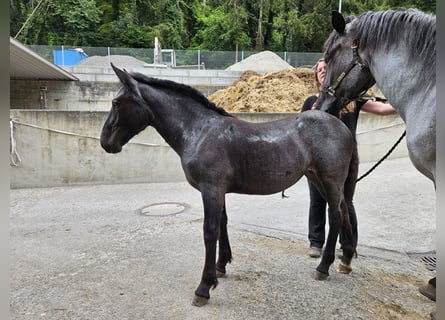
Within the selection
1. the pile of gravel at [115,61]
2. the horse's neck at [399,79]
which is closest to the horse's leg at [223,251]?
the horse's neck at [399,79]

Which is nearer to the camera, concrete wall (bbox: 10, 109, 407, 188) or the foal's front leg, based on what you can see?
the foal's front leg

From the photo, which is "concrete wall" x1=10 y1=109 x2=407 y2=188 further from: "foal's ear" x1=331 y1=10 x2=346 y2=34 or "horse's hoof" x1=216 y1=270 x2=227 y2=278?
"foal's ear" x1=331 y1=10 x2=346 y2=34

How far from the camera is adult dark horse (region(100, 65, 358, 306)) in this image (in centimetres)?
244

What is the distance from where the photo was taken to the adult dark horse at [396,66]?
5.94 ft

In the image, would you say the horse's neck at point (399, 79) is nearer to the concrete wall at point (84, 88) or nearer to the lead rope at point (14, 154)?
the lead rope at point (14, 154)

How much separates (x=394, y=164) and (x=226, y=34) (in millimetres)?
24350

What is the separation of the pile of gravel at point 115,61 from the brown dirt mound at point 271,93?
26.1 ft

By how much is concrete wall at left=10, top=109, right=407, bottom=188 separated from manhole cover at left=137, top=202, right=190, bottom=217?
1.68 metres

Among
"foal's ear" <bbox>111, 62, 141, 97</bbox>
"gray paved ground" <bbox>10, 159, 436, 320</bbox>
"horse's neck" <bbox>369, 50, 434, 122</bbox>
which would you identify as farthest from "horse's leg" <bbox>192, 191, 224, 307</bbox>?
"horse's neck" <bbox>369, 50, 434, 122</bbox>

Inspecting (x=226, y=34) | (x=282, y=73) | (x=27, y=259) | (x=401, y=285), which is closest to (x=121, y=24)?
(x=226, y=34)

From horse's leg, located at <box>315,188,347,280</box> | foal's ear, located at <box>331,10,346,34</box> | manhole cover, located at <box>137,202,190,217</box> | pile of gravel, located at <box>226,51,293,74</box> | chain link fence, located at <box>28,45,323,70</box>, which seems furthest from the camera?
chain link fence, located at <box>28,45,323,70</box>


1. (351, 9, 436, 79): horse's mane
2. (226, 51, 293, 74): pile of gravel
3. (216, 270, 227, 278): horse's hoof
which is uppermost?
(226, 51, 293, 74): pile of gravel

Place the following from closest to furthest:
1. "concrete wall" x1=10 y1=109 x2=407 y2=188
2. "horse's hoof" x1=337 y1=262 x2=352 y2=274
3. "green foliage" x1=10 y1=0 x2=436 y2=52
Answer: "horse's hoof" x1=337 y1=262 x2=352 y2=274 < "concrete wall" x1=10 y1=109 x2=407 y2=188 < "green foliage" x1=10 y1=0 x2=436 y2=52

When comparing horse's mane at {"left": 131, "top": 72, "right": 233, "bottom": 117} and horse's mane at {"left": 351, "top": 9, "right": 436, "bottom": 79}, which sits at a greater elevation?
horse's mane at {"left": 351, "top": 9, "right": 436, "bottom": 79}
